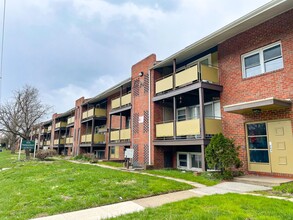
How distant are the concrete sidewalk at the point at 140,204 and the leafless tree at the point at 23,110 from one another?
31.9 meters

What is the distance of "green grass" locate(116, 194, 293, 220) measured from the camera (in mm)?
4805

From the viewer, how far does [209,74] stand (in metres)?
12.7

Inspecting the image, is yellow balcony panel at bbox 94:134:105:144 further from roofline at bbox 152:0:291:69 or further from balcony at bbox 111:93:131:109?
roofline at bbox 152:0:291:69

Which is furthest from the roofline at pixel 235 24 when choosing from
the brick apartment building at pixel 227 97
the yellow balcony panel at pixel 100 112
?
the yellow balcony panel at pixel 100 112

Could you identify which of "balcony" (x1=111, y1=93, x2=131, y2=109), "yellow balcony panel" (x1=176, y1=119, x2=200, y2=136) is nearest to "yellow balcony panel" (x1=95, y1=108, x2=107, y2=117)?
"balcony" (x1=111, y1=93, x2=131, y2=109)

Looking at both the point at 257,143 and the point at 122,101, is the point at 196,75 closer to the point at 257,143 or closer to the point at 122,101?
the point at 257,143

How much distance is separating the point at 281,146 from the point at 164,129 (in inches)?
268

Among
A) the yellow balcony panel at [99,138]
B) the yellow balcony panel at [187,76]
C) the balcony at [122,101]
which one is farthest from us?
the yellow balcony panel at [99,138]

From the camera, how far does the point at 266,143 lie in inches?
405

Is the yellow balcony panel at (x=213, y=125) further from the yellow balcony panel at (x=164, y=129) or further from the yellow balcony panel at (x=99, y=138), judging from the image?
the yellow balcony panel at (x=99, y=138)

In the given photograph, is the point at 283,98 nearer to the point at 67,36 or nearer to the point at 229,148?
the point at 229,148

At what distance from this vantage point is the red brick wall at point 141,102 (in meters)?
16.2

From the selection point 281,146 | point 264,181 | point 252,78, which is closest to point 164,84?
point 252,78

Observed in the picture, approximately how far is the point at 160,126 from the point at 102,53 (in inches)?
809
